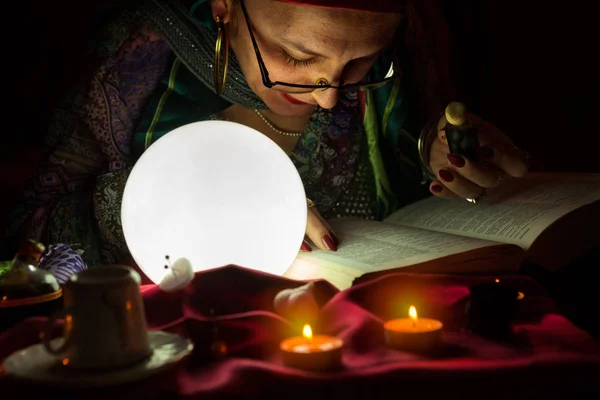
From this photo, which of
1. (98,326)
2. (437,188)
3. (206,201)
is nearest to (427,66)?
(437,188)

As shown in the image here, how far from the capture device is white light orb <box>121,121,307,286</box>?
1051mm

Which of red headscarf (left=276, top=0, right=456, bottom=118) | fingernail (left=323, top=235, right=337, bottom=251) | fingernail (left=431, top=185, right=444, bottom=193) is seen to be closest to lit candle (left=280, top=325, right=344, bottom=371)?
fingernail (left=323, top=235, right=337, bottom=251)

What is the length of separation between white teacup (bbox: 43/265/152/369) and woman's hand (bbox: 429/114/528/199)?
0.81 metres

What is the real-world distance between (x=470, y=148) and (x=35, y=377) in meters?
0.95

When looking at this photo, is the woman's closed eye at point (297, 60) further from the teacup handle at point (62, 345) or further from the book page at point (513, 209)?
the teacup handle at point (62, 345)

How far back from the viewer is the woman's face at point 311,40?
122 centimetres

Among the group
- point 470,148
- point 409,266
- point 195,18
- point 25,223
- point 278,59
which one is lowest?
point 409,266

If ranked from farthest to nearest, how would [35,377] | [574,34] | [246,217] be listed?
[574,34] → [246,217] → [35,377]

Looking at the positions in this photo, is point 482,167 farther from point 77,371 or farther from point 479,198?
point 77,371

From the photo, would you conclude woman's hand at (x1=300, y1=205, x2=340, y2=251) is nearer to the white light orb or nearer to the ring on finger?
the white light orb

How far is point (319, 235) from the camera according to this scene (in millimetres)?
1343

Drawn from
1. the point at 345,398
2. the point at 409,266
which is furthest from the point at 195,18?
the point at 345,398

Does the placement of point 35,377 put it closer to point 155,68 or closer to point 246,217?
point 246,217

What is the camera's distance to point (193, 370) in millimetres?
800
